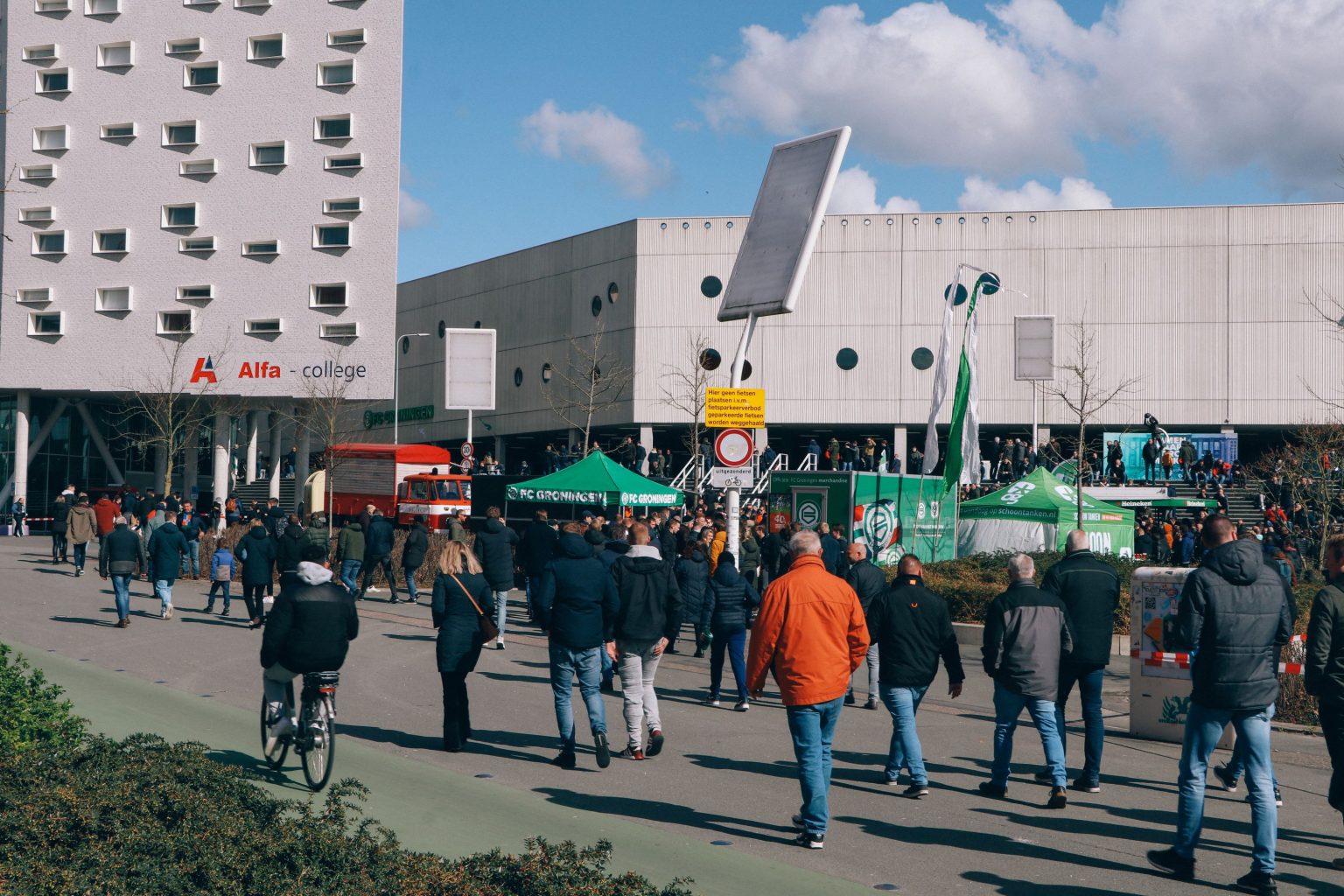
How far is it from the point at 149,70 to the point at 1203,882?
158 feet

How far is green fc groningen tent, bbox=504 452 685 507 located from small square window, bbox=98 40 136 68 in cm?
3015

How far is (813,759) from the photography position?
7730 millimetres

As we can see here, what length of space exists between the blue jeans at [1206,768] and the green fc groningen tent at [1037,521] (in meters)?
18.9

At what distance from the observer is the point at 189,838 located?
6340mm

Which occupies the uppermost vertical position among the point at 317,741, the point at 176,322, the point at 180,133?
the point at 180,133

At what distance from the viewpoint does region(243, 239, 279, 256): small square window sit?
46.8 metres

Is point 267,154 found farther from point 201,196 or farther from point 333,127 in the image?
point 201,196

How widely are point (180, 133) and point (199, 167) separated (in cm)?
148

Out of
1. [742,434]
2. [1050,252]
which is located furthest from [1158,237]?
[742,434]

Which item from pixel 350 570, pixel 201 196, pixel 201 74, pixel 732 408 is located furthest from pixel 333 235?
pixel 732 408

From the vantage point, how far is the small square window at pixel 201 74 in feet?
155

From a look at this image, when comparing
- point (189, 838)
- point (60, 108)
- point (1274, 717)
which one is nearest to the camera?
point (189, 838)

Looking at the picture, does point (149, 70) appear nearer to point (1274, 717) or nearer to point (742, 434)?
point (742, 434)

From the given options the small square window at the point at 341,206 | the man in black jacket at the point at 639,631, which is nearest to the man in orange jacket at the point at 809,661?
the man in black jacket at the point at 639,631
